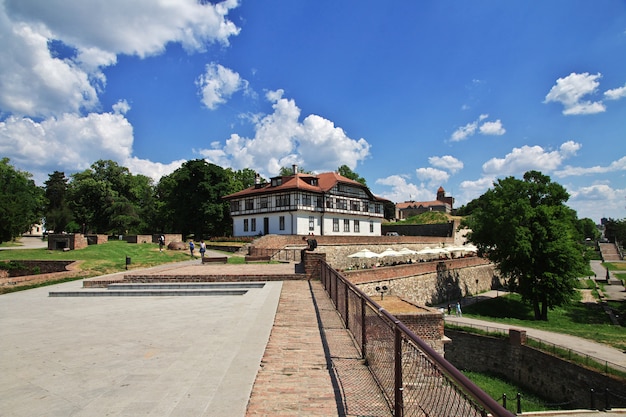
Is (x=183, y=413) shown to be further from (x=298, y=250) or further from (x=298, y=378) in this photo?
(x=298, y=250)

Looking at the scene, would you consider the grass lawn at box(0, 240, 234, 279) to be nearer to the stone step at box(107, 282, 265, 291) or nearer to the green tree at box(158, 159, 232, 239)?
the stone step at box(107, 282, 265, 291)

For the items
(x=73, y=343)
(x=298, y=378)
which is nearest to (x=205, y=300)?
(x=73, y=343)

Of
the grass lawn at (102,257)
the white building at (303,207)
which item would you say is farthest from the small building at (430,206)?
the grass lawn at (102,257)

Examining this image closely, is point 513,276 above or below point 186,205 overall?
below

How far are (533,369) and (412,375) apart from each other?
58.6 feet

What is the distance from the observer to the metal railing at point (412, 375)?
2.36m

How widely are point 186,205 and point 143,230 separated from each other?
17.0 meters

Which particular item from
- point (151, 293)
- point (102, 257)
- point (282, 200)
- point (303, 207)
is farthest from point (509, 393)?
point (282, 200)

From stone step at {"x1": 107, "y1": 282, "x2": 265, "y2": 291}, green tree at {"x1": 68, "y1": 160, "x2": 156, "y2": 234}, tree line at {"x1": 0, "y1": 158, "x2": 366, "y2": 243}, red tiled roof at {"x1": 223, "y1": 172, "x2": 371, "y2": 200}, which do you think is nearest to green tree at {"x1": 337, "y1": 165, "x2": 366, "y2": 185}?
tree line at {"x1": 0, "y1": 158, "x2": 366, "y2": 243}

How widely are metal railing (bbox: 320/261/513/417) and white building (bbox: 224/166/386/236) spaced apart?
34.3 meters

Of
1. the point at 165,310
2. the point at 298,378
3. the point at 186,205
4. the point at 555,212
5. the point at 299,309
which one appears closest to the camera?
the point at 298,378

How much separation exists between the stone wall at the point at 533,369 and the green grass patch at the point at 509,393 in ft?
1.00

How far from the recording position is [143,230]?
194ft

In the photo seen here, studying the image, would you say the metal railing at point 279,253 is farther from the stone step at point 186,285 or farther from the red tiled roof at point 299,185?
the red tiled roof at point 299,185
